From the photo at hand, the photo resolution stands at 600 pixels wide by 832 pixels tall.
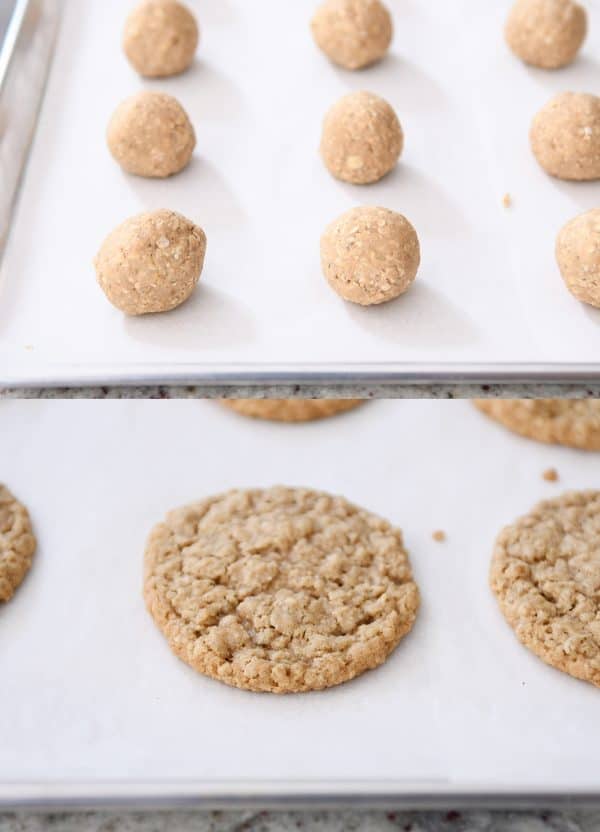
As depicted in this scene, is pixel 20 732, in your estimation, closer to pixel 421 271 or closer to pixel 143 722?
pixel 143 722

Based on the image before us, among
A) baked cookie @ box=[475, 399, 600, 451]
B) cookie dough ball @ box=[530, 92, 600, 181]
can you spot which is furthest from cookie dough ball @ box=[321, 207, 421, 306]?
baked cookie @ box=[475, 399, 600, 451]

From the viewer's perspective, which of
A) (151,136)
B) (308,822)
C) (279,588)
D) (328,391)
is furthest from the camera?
(279,588)

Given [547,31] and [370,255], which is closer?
[370,255]

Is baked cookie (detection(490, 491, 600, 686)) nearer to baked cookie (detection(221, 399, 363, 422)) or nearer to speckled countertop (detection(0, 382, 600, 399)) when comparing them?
baked cookie (detection(221, 399, 363, 422))

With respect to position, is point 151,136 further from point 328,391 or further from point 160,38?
point 328,391

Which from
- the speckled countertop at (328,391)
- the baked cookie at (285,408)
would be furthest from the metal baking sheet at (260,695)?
A: the speckled countertop at (328,391)

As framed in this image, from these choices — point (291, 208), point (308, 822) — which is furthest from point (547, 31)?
point (308, 822)
